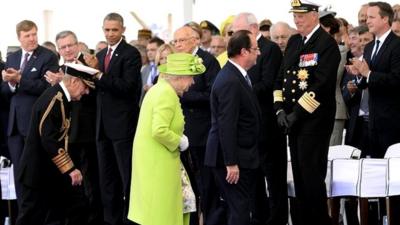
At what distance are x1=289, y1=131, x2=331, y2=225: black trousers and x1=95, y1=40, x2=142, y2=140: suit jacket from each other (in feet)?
6.93

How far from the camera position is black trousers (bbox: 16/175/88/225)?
10086 millimetres

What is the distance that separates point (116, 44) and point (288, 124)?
252 centimetres

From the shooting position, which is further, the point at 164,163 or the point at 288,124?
the point at 288,124

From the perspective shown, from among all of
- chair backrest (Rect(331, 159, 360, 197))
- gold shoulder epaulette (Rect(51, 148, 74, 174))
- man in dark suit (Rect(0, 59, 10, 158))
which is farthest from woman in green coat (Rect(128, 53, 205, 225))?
man in dark suit (Rect(0, 59, 10, 158))

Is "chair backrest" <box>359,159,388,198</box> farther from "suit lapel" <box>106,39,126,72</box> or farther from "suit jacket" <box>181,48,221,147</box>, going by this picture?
"suit lapel" <box>106,39,126,72</box>

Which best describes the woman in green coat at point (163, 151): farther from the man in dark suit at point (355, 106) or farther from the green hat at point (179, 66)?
the man in dark suit at point (355, 106)

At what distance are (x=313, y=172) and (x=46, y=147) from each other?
2.33m

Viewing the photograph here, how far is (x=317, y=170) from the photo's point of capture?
1016 cm

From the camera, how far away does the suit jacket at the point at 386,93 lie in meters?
10.5

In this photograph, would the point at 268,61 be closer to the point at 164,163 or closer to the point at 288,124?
the point at 288,124

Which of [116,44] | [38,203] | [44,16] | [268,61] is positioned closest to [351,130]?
[268,61]

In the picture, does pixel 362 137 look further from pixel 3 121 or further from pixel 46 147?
pixel 3 121

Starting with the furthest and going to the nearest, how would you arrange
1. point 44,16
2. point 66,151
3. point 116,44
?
point 44,16, point 116,44, point 66,151

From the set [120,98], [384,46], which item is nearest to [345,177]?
[384,46]
